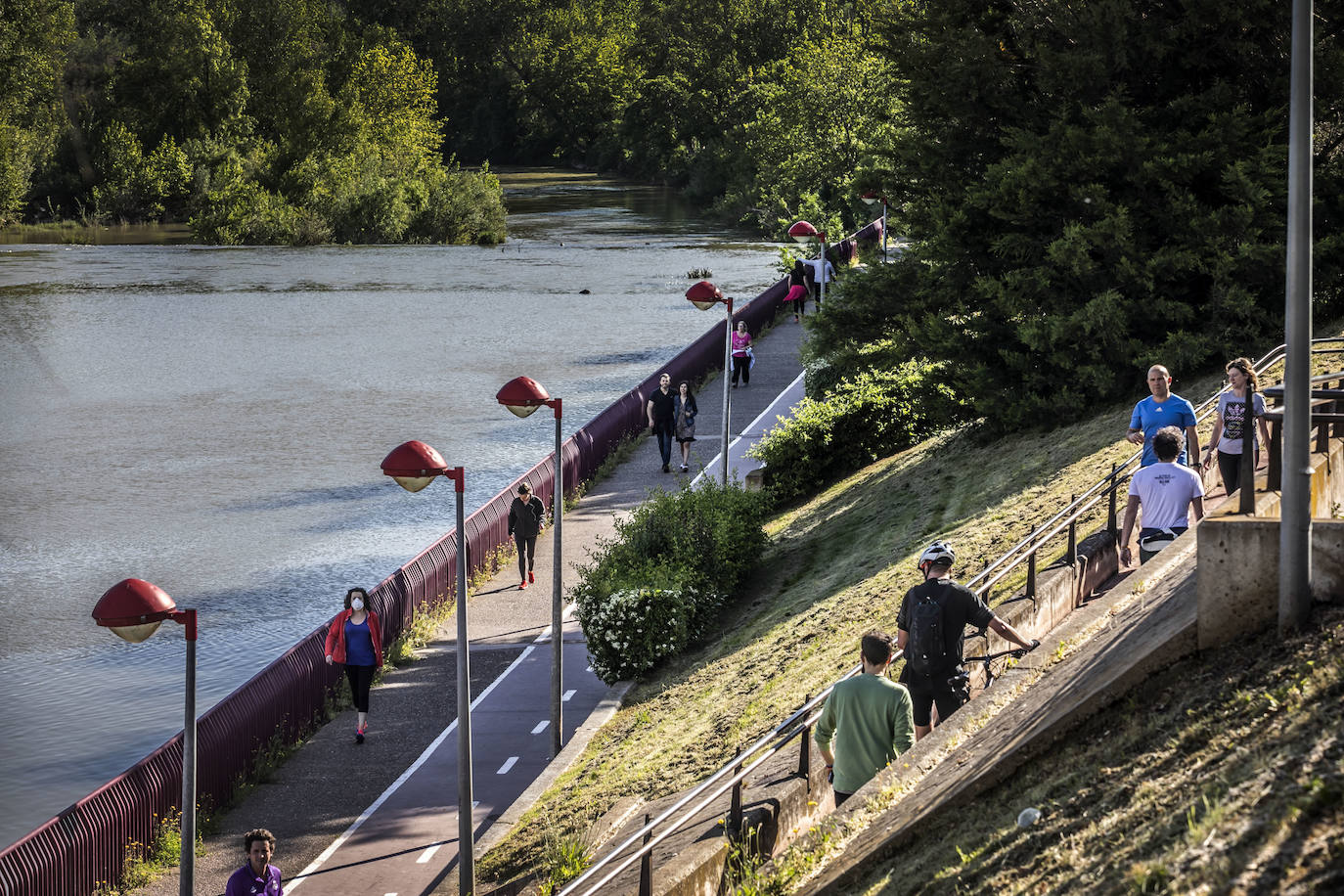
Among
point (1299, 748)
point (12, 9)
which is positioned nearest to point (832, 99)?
point (12, 9)

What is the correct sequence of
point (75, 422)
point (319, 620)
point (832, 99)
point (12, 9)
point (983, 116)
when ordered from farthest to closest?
point (12, 9) → point (832, 99) → point (75, 422) → point (319, 620) → point (983, 116)

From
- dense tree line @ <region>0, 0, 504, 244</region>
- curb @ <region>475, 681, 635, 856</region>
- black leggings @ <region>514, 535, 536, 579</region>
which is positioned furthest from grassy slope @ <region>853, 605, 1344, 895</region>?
dense tree line @ <region>0, 0, 504, 244</region>

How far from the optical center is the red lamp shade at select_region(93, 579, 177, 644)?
31.7 ft

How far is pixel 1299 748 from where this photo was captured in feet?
19.2

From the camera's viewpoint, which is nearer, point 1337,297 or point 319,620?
point 1337,297

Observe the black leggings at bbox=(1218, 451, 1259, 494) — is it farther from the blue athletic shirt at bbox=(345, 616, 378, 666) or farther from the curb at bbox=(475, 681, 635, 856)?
the blue athletic shirt at bbox=(345, 616, 378, 666)

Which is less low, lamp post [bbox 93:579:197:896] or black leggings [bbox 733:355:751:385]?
lamp post [bbox 93:579:197:896]

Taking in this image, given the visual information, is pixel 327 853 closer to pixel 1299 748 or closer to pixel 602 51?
pixel 1299 748

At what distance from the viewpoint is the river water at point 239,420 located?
66.1 ft

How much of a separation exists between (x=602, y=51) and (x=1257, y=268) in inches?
4137

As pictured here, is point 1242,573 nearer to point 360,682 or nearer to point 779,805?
point 779,805

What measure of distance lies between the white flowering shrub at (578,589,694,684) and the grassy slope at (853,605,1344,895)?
923 centimetres

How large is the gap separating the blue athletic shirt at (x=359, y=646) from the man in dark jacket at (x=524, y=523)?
18.0 ft

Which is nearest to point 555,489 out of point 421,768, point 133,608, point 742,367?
point 421,768
